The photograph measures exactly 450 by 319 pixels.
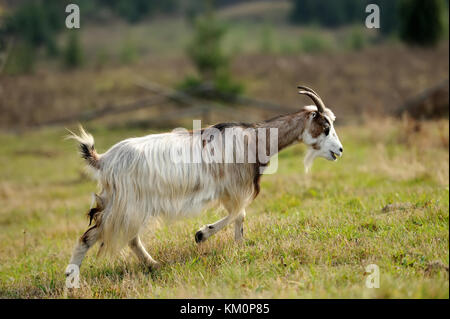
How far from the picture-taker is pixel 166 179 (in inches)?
212

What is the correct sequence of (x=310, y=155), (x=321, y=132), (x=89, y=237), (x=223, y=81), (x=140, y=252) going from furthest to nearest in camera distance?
(x=223, y=81) → (x=310, y=155) → (x=321, y=132) → (x=140, y=252) → (x=89, y=237)

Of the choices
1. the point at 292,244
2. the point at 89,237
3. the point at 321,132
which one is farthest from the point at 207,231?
the point at 321,132

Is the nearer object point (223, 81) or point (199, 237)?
point (199, 237)

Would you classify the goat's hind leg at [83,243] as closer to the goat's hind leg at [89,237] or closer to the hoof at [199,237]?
the goat's hind leg at [89,237]

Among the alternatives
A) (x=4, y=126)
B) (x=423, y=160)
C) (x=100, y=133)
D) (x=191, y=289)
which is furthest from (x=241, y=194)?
(x=4, y=126)

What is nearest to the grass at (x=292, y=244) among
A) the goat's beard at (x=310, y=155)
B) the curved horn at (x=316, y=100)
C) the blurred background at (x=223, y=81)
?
the goat's beard at (x=310, y=155)

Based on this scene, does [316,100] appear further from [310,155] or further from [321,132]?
[310,155]

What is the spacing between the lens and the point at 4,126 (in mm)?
22406

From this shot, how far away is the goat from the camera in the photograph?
5.28 m

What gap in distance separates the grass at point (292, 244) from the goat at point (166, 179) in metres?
0.35

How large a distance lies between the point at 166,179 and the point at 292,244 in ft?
5.45

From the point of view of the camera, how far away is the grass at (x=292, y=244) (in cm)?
446
